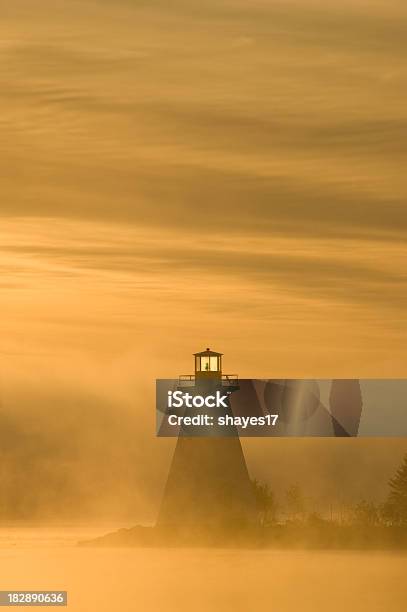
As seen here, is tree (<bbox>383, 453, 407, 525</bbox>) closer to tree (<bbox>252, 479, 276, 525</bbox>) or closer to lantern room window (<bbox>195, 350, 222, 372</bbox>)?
tree (<bbox>252, 479, 276, 525</bbox>)

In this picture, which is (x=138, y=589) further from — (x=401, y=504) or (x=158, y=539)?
(x=401, y=504)

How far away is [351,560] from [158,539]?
18.3 m

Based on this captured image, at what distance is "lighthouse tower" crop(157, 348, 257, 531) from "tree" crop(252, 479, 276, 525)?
15.1 meters

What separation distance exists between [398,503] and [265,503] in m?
11.2

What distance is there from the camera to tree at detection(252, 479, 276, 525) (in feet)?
406

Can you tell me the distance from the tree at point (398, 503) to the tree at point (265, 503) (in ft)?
31.6

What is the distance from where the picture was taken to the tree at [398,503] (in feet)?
413

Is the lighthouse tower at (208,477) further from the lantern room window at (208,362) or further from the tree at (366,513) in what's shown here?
the tree at (366,513)

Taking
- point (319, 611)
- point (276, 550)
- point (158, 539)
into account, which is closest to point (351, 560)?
point (276, 550)

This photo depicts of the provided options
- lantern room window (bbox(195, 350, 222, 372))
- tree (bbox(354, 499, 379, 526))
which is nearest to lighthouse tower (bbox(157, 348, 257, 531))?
lantern room window (bbox(195, 350, 222, 372))

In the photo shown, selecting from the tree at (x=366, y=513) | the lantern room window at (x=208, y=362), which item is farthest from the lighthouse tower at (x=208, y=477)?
the tree at (x=366, y=513)

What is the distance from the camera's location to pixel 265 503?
126125 millimetres
